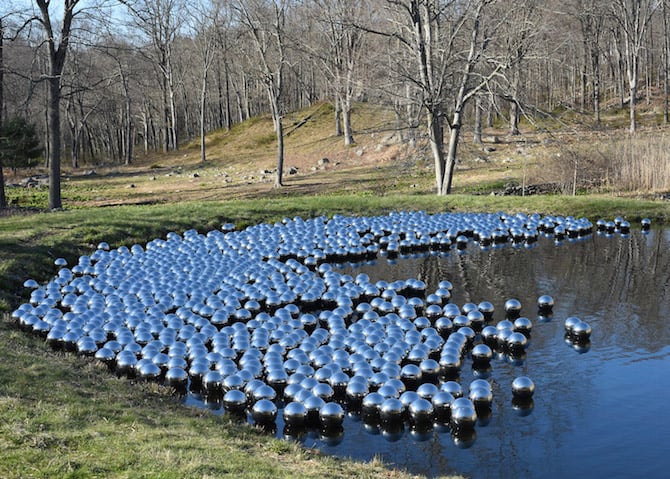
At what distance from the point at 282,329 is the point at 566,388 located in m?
4.23

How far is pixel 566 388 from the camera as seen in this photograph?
8781 millimetres

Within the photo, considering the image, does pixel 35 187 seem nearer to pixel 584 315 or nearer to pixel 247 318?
pixel 247 318

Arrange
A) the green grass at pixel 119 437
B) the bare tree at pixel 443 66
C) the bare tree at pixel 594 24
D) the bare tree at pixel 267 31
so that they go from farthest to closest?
the bare tree at pixel 594 24 → the bare tree at pixel 267 31 → the bare tree at pixel 443 66 → the green grass at pixel 119 437

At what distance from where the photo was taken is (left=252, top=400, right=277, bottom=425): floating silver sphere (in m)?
7.84

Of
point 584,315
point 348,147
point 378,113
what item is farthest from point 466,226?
point 378,113

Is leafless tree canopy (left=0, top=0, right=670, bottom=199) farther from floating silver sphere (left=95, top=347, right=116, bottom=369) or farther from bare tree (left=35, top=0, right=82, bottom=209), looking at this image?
floating silver sphere (left=95, top=347, right=116, bottom=369)

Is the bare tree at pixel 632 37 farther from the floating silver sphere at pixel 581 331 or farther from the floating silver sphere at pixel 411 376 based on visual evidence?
the floating silver sphere at pixel 411 376

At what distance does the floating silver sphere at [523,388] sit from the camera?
8375 millimetres

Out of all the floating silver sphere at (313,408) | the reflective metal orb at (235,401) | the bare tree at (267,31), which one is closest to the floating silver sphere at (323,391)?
the floating silver sphere at (313,408)

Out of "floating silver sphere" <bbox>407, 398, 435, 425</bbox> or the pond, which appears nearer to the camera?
the pond

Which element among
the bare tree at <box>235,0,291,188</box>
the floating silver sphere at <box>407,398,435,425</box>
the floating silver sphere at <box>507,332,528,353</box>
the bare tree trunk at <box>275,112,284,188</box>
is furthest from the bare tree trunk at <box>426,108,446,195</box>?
the floating silver sphere at <box>407,398,435,425</box>

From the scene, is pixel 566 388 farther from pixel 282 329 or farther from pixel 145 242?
pixel 145 242

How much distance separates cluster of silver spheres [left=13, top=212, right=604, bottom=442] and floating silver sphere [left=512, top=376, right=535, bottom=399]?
16 mm

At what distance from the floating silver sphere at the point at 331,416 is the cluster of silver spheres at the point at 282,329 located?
1 centimetres
